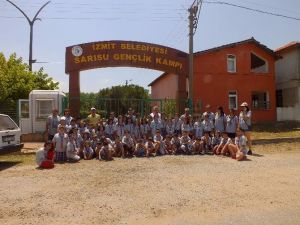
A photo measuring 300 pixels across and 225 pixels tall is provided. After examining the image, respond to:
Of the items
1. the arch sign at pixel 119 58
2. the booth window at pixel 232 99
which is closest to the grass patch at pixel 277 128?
the booth window at pixel 232 99

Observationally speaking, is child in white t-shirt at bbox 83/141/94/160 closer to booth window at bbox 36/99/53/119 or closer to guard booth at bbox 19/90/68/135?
guard booth at bbox 19/90/68/135

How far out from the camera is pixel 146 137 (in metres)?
15.1

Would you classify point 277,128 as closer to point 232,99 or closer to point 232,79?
point 232,99

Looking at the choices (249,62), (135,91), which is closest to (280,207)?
(249,62)

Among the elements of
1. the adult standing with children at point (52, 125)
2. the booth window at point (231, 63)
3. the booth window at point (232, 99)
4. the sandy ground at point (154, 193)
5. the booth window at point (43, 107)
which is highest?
the booth window at point (231, 63)

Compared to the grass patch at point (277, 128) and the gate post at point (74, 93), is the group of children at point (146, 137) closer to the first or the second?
the gate post at point (74, 93)

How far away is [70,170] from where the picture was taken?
11.5m

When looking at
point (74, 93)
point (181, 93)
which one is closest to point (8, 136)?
point (74, 93)

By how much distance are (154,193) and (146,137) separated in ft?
22.1

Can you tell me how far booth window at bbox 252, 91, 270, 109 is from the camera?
1138 inches

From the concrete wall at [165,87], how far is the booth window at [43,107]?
35.9 feet

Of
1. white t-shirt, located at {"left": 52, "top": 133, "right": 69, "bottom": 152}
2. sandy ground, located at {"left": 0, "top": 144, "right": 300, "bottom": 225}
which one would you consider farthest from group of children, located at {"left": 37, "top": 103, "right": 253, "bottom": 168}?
sandy ground, located at {"left": 0, "top": 144, "right": 300, "bottom": 225}

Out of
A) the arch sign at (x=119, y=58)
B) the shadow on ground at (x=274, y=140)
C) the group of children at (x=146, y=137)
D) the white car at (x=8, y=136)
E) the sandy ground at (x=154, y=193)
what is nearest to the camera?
the sandy ground at (x=154, y=193)

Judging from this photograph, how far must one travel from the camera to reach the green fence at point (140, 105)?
18.9 m
